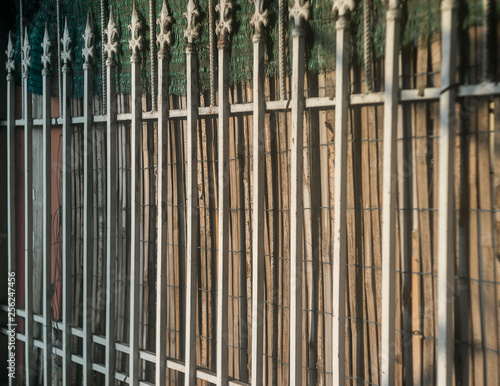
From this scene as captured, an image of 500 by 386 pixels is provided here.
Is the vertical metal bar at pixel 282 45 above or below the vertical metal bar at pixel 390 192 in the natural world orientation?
above

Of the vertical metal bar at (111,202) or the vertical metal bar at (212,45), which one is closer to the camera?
the vertical metal bar at (212,45)

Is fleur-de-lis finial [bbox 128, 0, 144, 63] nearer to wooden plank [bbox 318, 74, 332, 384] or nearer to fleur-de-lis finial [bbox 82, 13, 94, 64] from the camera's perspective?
fleur-de-lis finial [bbox 82, 13, 94, 64]

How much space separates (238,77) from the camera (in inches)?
76.7

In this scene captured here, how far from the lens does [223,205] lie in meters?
1.94

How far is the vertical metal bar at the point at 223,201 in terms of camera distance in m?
1.92

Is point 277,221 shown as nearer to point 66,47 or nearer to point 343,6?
point 343,6

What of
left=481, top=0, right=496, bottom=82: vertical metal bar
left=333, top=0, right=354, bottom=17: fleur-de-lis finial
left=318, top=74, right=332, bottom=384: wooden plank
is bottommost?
left=318, top=74, right=332, bottom=384: wooden plank

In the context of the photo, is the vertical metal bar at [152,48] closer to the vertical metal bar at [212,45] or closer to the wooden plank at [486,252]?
the vertical metal bar at [212,45]

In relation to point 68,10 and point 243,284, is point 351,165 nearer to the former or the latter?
point 243,284

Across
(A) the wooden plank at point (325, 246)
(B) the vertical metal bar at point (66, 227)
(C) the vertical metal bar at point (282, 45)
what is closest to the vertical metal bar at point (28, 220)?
(B) the vertical metal bar at point (66, 227)

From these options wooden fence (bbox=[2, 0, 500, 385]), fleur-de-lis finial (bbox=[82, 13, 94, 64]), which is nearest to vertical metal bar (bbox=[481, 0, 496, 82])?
wooden fence (bbox=[2, 0, 500, 385])

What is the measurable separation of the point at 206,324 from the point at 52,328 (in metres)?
1.18

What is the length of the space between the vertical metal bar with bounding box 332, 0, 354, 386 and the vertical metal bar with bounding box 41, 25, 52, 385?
5.94 feet

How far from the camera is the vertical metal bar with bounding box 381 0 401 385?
1.50 meters
